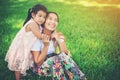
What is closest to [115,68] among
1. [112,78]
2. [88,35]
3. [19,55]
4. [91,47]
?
[112,78]

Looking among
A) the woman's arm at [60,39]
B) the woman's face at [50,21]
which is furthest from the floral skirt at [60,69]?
the woman's face at [50,21]

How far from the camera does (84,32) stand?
9.51ft

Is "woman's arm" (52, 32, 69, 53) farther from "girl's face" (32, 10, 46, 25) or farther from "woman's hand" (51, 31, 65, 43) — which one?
"girl's face" (32, 10, 46, 25)

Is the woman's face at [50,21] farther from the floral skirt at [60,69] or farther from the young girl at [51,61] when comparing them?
the floral skirt at [60,69]

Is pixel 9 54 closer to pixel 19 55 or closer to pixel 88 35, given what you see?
pixel 19 55

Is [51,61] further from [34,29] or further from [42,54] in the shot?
[34,29]

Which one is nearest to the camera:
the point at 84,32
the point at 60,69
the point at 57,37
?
the point at 60,69

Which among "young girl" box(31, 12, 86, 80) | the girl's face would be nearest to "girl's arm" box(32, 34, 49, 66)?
"young girl" box(31, 12, 86, 80)

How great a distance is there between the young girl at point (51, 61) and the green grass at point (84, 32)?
10cm

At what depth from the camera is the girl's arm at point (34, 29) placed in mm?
2254

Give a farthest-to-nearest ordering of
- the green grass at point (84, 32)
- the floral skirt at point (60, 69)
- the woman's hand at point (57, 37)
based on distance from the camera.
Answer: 1. the green grass at point (84, 32)
2. the woman's hand at point (57, 37)
3. the floral skirt at point (60, 69)

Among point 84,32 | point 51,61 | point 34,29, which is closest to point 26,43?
point 34,29

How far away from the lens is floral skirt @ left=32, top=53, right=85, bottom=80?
221cm

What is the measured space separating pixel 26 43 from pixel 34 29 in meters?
0.11
